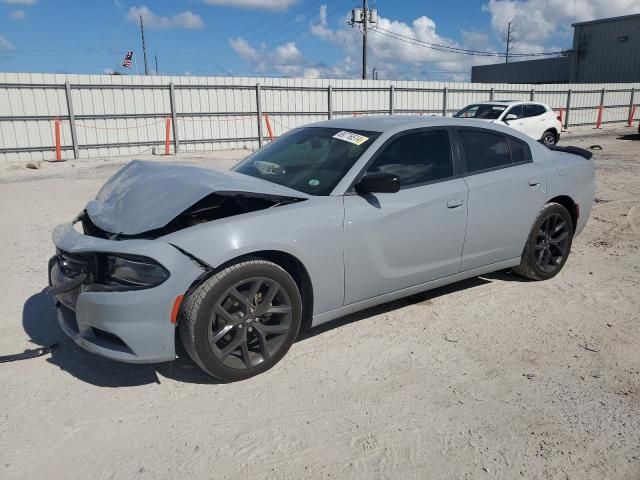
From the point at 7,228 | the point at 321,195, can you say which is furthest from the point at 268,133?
the point at 321,195

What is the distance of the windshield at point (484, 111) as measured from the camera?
15148 mm

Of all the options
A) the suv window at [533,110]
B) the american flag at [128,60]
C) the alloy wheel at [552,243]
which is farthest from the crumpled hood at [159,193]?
the american flag at [128,60]

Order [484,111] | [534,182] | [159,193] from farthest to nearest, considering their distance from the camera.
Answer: [484,111] < [534,182] < [159,193]

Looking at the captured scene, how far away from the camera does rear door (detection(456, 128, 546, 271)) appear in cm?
416

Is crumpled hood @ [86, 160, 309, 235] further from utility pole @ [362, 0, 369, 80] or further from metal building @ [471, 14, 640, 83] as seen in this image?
metal building @ [471, 14, 640, 83]

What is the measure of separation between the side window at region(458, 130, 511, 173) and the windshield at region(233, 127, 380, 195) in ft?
2.85

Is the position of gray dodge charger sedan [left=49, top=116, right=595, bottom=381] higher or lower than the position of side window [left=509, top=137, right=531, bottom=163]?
lower

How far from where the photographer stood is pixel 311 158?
→ 3.96 meters

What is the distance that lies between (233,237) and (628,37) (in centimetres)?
4331

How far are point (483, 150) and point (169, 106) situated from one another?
15.1 m

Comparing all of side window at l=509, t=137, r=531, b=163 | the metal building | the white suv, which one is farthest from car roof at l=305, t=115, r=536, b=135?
the metal building

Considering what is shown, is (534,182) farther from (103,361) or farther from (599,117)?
(599,117)

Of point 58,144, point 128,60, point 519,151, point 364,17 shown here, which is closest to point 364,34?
point 364,17

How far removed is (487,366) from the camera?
3.39 m
